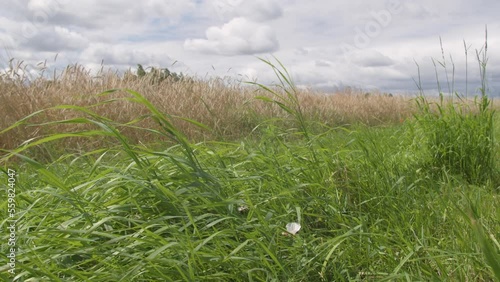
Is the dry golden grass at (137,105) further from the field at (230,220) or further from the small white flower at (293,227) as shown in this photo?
the small white flower at (293,227)

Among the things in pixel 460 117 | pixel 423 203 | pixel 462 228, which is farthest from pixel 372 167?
pixel 460 117

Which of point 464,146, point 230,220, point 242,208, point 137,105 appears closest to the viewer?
point 230,220

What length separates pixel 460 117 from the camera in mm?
3141

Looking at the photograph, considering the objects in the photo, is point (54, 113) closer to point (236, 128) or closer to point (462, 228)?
point (236, 128)

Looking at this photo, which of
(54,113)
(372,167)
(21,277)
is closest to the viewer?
(21,277)

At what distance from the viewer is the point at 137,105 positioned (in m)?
5.70

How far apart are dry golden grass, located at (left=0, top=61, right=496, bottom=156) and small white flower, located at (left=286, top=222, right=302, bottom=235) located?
1631 millimetres

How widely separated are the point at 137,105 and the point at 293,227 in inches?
174

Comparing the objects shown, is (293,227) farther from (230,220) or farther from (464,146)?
(464,146)

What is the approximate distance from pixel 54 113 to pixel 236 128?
2611 mm

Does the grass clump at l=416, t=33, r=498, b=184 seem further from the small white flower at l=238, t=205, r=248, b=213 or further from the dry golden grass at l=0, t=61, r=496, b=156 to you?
the small white flower at l=238, t=205, r=248, b=213

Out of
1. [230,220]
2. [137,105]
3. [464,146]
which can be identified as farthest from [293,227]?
[137,105]

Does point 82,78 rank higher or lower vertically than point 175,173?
higher

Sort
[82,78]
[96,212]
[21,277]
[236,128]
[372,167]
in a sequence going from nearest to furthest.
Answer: [21,277] → [96,212] → [372,167] → [82,78] → [236,128]
